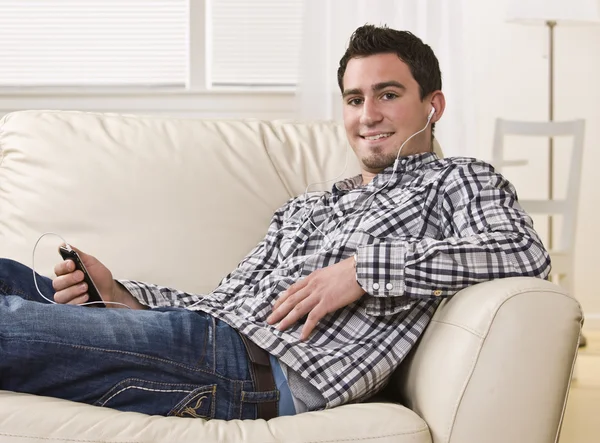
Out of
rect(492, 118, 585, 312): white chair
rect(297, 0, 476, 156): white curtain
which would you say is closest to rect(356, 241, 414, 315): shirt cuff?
rect(297, 0, 476, 156): white curtain

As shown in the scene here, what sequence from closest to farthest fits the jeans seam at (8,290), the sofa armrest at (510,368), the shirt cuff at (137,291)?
the sofa armrest at (510,368) < the jeans seam at (8,290) < the shirt cuff at (137,291)

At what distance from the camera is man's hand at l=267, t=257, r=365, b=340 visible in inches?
47.9

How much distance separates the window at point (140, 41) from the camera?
290 centimetres

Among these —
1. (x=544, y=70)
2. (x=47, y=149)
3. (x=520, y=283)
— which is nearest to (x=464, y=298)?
(x=520, y=283)

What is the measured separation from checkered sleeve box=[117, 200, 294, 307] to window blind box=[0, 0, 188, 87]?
4.91ft

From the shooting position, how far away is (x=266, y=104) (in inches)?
114

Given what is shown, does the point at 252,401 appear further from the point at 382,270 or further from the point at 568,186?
the point at 568,186

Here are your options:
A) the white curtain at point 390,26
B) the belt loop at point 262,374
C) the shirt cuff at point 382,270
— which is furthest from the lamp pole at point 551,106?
the belt loop at point 262,374

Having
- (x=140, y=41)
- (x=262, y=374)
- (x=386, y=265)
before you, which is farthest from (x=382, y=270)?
(x=140, y=41)

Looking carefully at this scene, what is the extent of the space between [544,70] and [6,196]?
2.50 m

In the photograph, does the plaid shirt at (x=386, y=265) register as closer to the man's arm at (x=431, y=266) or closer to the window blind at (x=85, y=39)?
the man's arm at (x=431, y=266)

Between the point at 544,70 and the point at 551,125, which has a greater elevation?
the point at 544,70

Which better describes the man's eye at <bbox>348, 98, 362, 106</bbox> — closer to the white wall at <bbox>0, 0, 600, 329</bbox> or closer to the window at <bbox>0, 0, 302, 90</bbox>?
the window at <bbox>0, 0, 302, 90</bbox>

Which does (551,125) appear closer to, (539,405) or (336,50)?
(336,50)
